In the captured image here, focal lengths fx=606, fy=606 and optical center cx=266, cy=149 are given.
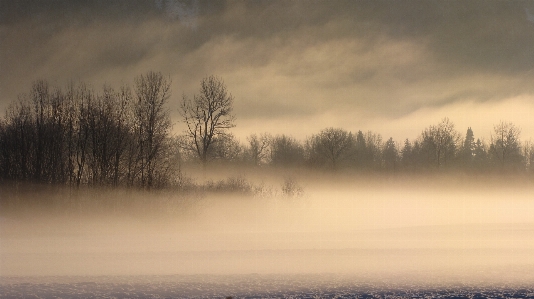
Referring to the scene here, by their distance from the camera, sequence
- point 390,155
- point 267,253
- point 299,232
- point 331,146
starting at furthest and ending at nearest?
point 390,155 → point 331,146 → point 299,232 → point 267,253

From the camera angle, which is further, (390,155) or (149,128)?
(390,155)

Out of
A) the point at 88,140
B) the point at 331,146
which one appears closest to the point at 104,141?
the point at 88,140

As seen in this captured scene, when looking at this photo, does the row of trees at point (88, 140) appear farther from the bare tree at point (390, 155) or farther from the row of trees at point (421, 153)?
the bare tree at point (390, 155)

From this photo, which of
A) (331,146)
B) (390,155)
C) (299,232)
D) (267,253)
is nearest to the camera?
(267,253)

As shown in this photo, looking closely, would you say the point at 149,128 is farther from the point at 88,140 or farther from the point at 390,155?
the point at 390,155

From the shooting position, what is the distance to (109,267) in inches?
905

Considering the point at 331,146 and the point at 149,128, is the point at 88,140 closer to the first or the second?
the point at 149,128

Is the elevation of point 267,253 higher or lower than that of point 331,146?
lower

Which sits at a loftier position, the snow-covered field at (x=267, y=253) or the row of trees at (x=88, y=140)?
the row of trees at (x=88, y=140)

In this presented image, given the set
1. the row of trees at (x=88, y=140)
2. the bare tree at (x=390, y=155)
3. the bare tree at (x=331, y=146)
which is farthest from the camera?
the bare tree at (x=390, y=155)

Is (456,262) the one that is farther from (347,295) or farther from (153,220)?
(153,220)

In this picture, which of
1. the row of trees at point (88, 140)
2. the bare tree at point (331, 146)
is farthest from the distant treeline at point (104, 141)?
the bare tree at point (331, 146)

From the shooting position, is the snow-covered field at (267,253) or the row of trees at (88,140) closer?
the snow-covered field at (267,253)

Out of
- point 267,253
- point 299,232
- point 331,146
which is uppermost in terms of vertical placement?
point 331,146
